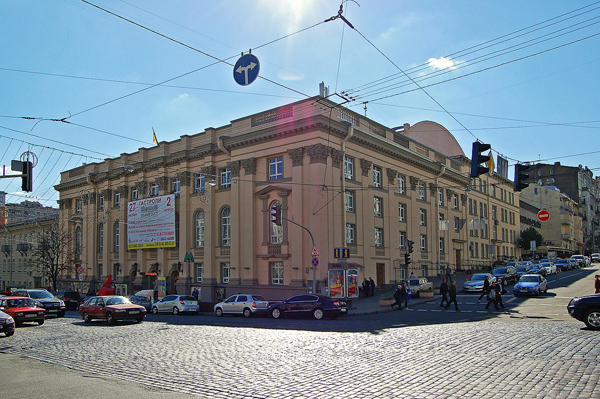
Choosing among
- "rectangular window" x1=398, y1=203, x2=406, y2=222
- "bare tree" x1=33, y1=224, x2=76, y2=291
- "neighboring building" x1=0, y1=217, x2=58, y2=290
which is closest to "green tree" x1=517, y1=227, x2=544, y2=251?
"rectangular window" x1=398, y1=203, x2=406, y2=222

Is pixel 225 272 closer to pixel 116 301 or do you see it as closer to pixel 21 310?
pixel 116 301

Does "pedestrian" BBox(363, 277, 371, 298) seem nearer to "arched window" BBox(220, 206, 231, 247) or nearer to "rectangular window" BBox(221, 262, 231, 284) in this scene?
"rectangular window" BBox(221, 262, 231, 284)

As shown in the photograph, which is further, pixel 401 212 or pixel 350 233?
pixel 401 212

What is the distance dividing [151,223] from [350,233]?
66.0 feet

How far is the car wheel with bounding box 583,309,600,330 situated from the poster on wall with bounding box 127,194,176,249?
3566cm

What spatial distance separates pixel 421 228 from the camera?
154ft

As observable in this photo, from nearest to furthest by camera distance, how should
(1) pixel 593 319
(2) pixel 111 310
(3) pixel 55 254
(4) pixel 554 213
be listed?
(1) pixel 593 319 < (2) pixel 111 310 < (3) pixel 55 254 < (4) pixel 554 213

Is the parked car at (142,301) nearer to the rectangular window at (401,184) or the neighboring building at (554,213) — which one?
the rectangular window at (401,184)

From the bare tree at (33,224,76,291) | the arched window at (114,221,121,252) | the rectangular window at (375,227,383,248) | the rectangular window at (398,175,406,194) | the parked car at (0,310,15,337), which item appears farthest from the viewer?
the bare tree at (33,224,76,291)

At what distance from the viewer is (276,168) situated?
38.0 m

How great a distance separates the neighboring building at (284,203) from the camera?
35.5 meters

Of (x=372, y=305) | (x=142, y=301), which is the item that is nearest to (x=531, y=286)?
(x=372, y=305)

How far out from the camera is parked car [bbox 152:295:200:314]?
32625 mm

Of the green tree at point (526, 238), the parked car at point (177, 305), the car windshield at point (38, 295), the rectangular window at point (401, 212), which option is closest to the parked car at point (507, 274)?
the rectangular window at point (401, 212)
